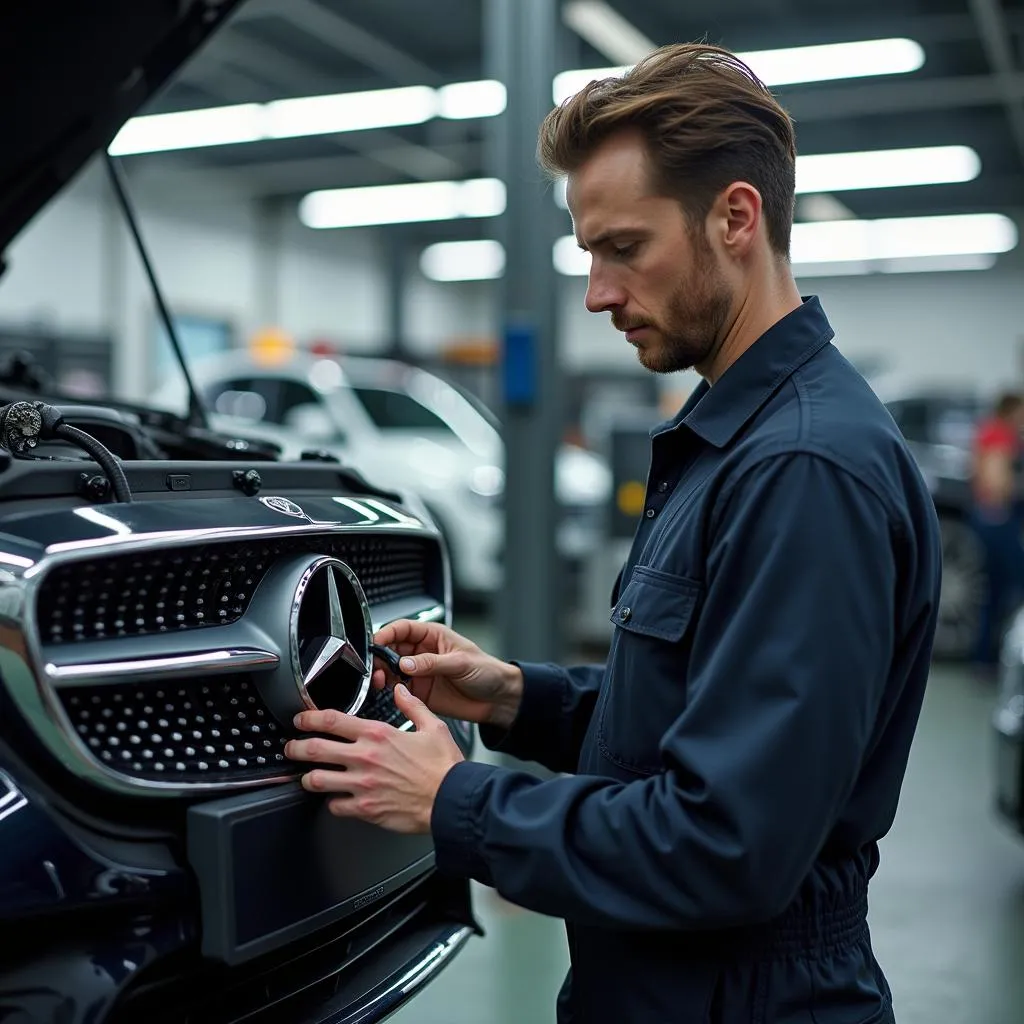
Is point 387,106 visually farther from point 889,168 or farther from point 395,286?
point 395,286

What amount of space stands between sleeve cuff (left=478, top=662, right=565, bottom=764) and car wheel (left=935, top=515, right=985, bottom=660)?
5731 millimetres

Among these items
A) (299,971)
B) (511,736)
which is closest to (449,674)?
(511,736)

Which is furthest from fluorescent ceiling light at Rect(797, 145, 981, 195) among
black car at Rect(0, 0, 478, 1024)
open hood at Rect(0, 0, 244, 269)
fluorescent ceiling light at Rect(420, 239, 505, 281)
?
black car at Rect(0, 0, 478, 1024)

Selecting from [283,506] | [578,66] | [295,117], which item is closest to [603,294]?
[283,506]

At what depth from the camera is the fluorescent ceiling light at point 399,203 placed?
15133 mm

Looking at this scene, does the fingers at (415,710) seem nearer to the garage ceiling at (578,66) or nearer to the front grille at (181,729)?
the front grille at (181,729)

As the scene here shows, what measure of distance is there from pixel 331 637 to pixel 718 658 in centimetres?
50

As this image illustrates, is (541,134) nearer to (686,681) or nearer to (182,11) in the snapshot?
(686,681)

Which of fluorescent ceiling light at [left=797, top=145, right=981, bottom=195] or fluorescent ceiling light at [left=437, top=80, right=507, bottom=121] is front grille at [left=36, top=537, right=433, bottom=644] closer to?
fluorescent ceiling light at [left=437, top=80, right=507, bottom=121]

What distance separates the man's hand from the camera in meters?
1.28

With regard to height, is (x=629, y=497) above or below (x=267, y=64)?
below

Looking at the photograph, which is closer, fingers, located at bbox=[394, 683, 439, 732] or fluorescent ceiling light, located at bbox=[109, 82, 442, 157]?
fingers, located at bbox=[394, 683, 439, 732]

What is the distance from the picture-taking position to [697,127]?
127cm

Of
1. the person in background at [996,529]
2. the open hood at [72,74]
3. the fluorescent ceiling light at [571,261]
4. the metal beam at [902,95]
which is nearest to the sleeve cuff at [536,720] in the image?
the open hood at [72,74]
